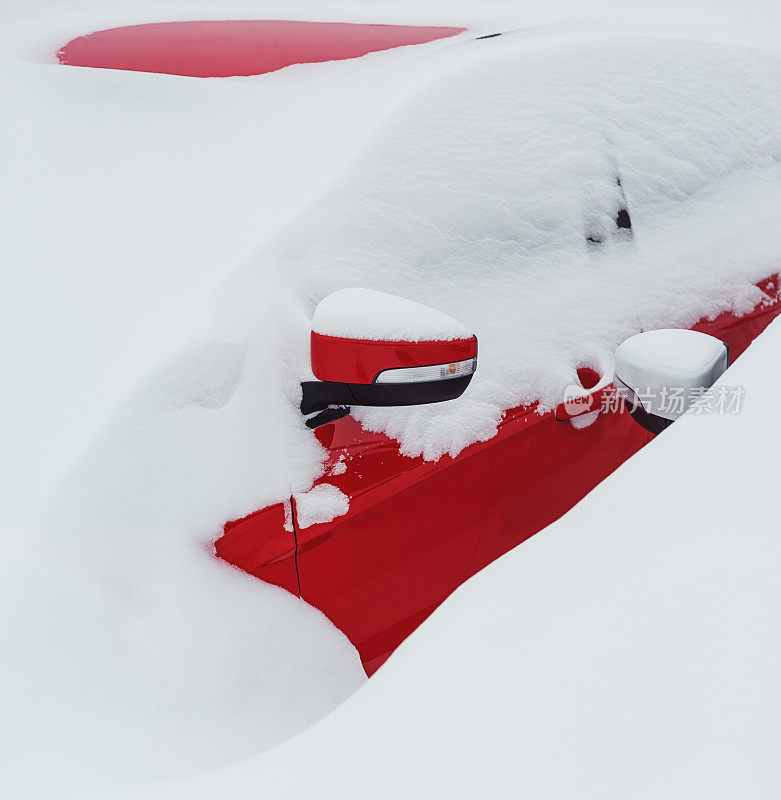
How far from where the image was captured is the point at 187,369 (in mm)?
1230

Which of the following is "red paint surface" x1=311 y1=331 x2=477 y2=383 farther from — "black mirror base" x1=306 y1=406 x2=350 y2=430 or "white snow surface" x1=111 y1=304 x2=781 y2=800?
"white snow surface" x1=111 y1=304 x2=781 y2=800

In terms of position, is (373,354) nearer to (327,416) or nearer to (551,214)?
(327,416)

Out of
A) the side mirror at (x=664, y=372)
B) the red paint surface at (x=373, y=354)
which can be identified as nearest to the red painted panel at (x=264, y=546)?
the red paint surface at (x=373, y=354)

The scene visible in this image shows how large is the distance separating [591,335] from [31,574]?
1230 millimetres

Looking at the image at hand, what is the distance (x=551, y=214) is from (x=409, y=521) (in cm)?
85

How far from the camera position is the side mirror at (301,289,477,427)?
3.83ft

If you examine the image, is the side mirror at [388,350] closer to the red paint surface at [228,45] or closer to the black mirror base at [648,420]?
the black mirror base at [648,420]

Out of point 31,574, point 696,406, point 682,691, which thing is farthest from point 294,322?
point 682,691

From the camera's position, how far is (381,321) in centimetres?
117

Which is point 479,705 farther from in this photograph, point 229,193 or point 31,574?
point 229,193

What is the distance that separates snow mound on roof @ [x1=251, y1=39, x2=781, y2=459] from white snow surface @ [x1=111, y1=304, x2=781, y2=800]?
491mm

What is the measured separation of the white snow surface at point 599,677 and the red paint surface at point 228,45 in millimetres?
1596

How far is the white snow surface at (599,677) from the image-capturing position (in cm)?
68

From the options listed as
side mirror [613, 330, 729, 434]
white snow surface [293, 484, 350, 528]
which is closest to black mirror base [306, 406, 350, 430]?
white snow surface [293, 484, 350, 528]
